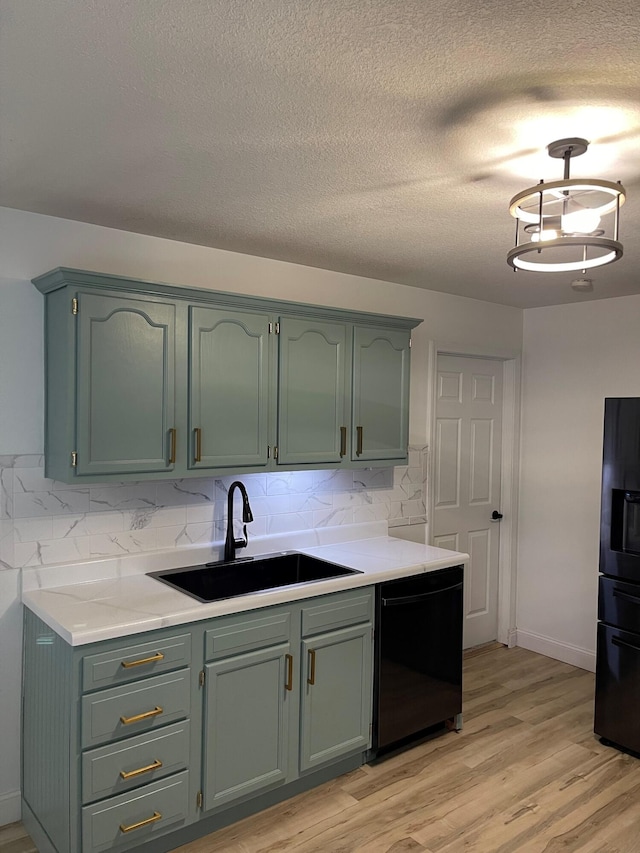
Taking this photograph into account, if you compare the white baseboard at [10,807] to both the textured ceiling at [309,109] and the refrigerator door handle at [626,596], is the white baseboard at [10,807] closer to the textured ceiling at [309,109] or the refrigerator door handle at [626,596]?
the textured ceiling at [309,109]

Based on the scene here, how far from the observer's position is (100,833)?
224cm

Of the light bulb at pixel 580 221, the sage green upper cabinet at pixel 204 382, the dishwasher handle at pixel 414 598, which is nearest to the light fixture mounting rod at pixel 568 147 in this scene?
the light bulb at pixel 580 221

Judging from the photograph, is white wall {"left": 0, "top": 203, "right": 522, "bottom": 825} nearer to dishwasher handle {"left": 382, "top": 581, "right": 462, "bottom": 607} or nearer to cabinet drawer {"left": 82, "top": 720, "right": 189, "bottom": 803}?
cabinet drawer {"left": 82, "top": 720, "right": 189, "bottom": 803}

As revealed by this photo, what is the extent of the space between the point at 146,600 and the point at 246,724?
2.11 feet

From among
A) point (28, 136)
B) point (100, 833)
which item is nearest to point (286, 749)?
point (100, 833)

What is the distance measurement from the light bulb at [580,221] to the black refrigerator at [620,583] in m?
1.48

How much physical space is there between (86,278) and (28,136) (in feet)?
1.94

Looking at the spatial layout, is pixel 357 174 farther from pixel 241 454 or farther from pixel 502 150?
pixel 241 454

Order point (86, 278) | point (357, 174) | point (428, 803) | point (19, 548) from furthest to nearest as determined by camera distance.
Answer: point (428, 803)
point (19, 548)
point (86, 278)
point (357, 174)

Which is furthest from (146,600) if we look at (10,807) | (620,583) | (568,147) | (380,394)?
(620,583)

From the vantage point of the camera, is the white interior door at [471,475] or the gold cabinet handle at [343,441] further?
the white interior door at [471,475]

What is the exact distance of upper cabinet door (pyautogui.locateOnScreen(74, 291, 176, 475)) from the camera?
2480 mm

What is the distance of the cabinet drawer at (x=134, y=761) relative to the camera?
2223mm

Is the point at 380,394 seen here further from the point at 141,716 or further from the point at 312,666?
the point at 141,716
